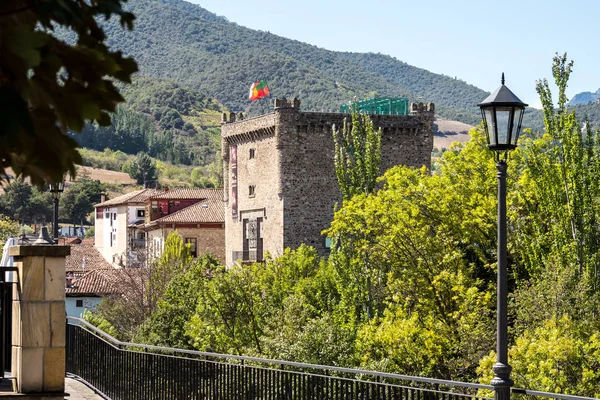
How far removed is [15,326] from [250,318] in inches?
1364

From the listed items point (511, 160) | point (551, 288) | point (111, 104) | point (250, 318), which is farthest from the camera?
point (250, 318)

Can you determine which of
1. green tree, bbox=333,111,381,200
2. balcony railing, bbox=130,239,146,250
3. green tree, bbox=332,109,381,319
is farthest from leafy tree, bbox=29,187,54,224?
green tree, bbox=333,111,381,200

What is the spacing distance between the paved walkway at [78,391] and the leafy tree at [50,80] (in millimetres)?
11618

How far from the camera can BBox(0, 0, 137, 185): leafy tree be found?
2.56 m

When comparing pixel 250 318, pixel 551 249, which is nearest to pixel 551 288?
pixel 551 249

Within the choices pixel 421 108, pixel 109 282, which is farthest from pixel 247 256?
pixel 109 282

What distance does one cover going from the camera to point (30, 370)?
952cm

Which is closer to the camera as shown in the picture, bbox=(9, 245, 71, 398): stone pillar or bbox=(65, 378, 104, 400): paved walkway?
bbox=(9, 245, 71, 398): stone pillar

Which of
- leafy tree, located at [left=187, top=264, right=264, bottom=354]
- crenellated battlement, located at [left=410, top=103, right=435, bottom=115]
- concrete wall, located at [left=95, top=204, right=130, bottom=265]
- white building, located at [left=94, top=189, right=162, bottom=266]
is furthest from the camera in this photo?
concrete wall, located at [left=95, top=204, right=130, bottom=265]

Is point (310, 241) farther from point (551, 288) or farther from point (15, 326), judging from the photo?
point (15, 326)

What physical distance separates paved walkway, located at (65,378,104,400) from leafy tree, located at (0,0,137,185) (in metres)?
11.6

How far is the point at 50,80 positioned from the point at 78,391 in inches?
503

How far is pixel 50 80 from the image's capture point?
280 centimetres

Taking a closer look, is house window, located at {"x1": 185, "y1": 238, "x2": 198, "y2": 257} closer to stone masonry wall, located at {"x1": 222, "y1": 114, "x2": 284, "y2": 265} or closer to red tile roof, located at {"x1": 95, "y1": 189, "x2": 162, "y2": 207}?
stone masonry wall, located at {"x1": 222, "y1": 114, "x2": 284, "y2": 265}
